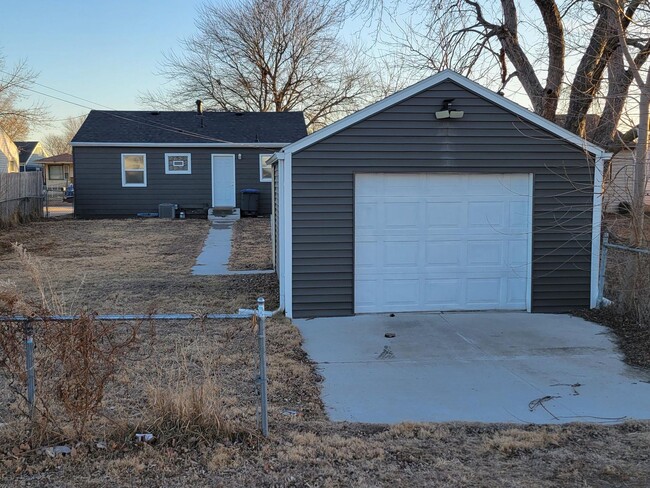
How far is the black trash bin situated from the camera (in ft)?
73.2

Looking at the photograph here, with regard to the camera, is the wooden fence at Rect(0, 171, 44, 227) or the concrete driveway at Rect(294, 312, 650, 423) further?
the wooden fence at Rect(0, 171, 44, 227)

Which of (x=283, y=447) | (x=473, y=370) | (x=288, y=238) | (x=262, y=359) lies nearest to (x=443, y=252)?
(x=288, y=238)

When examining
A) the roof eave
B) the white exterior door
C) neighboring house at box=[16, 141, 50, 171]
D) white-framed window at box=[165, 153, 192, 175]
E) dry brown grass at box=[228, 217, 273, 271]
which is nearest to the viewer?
dry brown grass at box=[228, 217, 273, 271]

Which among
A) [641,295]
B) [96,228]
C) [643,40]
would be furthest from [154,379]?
[96,228]

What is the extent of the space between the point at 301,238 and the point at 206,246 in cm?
826

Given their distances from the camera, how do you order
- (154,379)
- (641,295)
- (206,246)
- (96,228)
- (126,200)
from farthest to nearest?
1. (126,200)
2. (96,228)
3. (206,246)
4. (641,295)
5. (154,379)

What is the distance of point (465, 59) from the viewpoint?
638 inches

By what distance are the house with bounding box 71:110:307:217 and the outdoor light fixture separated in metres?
15.0

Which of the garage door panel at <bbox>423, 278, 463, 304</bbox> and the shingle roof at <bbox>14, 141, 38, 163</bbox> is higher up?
the shingle roof at <bbox>14, 141, 38, 163</bbox>

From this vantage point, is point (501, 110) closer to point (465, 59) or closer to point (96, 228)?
point (465, 59)

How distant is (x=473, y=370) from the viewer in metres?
5.92

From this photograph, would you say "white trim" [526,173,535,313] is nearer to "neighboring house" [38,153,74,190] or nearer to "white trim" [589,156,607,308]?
"white trim" [589,156,607,308]

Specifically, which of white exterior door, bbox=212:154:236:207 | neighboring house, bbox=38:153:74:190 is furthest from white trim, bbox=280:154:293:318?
neighboring house, bbox=38:153:74:190

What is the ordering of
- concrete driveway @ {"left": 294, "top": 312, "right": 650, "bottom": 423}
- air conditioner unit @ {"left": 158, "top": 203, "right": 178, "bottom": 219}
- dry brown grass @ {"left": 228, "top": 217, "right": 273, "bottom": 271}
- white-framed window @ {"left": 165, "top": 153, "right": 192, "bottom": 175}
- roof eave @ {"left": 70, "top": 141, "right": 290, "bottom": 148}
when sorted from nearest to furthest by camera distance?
concrete driveway @ {"left": 294, "top": 312, "right": 650, "bottom": 423}, dry brown grass @ {"left": 228, "top": 217, "right": 273, "bottom": 271}, roof eave @ {"left": 70, "top": 141, "right": 290, "bottom": 148}, air conditioner unit @ {"left": 158, "top": 203, "right": 178, "bottom": 219}, white-framed window @ {"left": 165, "top": 153, "right": 192, "bottom": 175}
